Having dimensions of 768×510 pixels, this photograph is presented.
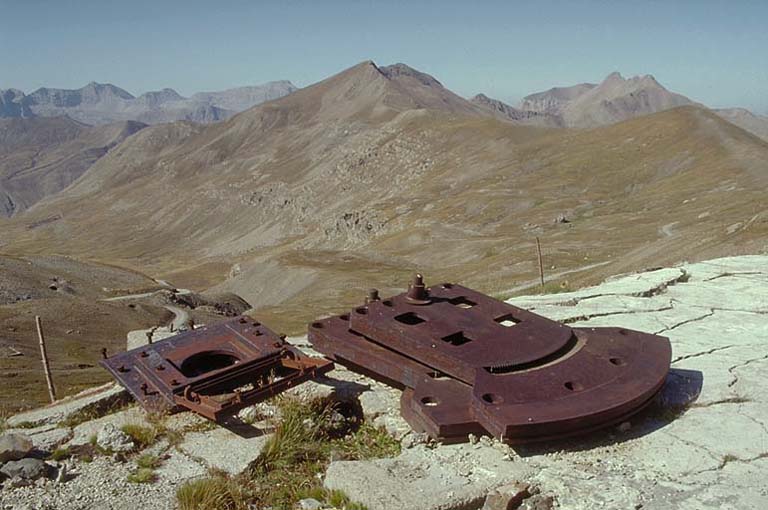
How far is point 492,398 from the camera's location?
427cm

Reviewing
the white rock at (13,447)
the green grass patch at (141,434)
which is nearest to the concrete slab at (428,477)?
the green grass patch at (141,434)

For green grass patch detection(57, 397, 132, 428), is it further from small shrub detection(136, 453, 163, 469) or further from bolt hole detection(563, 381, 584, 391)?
bolt hole detection(563, 381, 584, 391)

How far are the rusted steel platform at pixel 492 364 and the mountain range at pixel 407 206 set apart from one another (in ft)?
57.5

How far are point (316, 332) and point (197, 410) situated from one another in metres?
1.63

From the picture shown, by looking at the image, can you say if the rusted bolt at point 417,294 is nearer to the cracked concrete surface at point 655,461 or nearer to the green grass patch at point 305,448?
the green grass patch at point 305,448

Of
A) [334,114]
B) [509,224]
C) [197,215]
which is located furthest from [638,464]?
[334,114]

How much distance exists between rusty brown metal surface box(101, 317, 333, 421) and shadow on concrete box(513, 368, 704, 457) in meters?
1.80

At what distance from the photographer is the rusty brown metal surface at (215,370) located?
15.2ft

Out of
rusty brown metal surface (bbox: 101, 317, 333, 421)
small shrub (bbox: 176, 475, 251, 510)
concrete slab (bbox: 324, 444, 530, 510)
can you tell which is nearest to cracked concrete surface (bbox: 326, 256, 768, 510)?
concrete slab (bbox: 324, 444, 530, 510)

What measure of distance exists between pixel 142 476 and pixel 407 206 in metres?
78.0

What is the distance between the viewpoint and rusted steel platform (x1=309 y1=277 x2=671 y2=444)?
13.8 feet

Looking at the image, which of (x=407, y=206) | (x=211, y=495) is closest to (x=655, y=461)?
(x=211, y=495)

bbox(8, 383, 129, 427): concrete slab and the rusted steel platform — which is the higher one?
the rusted steel platform

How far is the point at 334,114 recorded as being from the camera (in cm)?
17325
